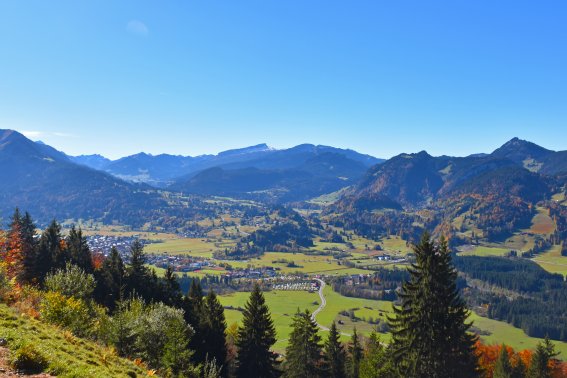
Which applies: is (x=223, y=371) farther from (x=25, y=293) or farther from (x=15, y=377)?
(x=15, y=377)

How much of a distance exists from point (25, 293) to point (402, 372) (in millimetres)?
36899

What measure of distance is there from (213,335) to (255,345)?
6.81 metres

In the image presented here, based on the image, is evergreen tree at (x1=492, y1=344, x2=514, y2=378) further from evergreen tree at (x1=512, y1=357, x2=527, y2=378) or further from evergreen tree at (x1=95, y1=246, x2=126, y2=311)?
evergreen tree at (x1=95, y1=246, x2=126, y2=311)

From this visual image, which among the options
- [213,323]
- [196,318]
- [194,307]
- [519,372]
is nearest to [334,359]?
[213,323]

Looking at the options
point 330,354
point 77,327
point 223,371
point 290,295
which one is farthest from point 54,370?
point 290,295

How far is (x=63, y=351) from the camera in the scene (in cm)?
2177

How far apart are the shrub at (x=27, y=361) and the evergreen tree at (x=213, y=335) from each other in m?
38.5

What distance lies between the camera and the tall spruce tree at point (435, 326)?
36.2 metres

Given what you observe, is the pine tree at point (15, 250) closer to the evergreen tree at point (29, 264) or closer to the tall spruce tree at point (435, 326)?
the evergreen tree at point (29, 264)

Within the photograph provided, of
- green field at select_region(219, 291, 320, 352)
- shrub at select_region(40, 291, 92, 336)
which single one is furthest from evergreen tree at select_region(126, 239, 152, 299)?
green field at select_region(219, 291, 320, 352)

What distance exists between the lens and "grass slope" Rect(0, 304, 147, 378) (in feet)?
62.7

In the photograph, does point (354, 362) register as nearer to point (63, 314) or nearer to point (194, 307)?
point (194, 307)

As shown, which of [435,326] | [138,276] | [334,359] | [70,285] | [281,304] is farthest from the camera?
[281,304]

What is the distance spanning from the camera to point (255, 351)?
177ft
